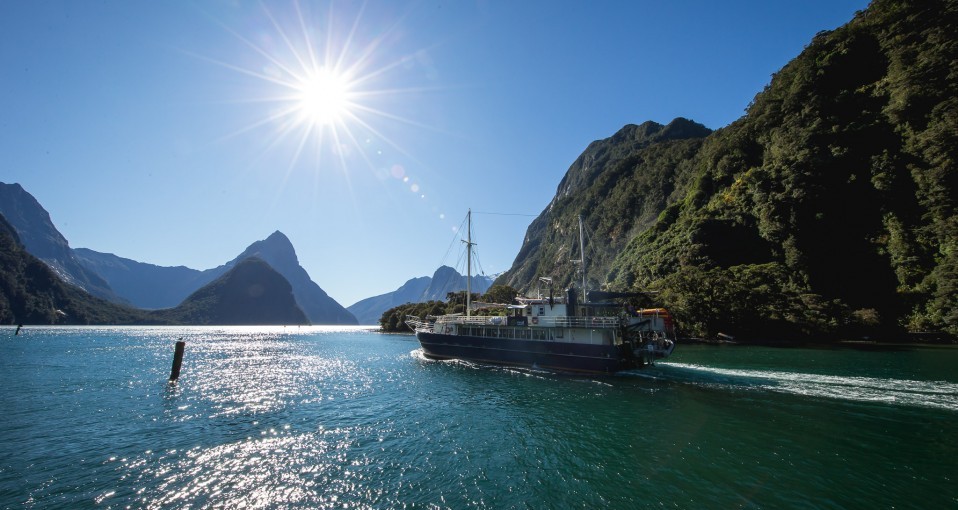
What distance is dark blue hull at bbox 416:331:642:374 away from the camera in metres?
36.2

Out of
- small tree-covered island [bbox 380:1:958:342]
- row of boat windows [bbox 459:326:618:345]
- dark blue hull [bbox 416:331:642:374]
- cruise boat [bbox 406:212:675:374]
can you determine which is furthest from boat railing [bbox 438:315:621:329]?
small tree-covered island [bbox 380:1:958:342]

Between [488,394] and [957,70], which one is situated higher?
[957,70]

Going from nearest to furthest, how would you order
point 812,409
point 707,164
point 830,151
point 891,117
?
point 812,409
point 891,117
point 830,151
point 707,164

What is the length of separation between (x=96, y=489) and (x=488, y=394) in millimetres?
21929

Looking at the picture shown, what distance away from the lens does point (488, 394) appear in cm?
2927

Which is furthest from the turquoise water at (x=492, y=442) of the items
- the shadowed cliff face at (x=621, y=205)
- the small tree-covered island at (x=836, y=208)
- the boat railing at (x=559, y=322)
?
the shadowed cliff face at (x=621, y=205)

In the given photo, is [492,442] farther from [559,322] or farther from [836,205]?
[836,205]

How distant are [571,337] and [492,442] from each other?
22559mm

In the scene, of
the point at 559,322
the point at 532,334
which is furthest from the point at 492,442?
the point at 532,334

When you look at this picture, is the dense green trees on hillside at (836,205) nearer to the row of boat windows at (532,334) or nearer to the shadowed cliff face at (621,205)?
the shadowed cliff face at (621,205)

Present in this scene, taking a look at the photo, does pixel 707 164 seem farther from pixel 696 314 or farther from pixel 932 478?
pixel 932 478

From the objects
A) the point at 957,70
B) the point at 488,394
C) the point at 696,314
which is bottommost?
the point at 488,394

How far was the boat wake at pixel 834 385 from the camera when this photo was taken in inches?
941

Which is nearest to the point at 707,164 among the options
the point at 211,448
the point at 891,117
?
the point at 891,117
